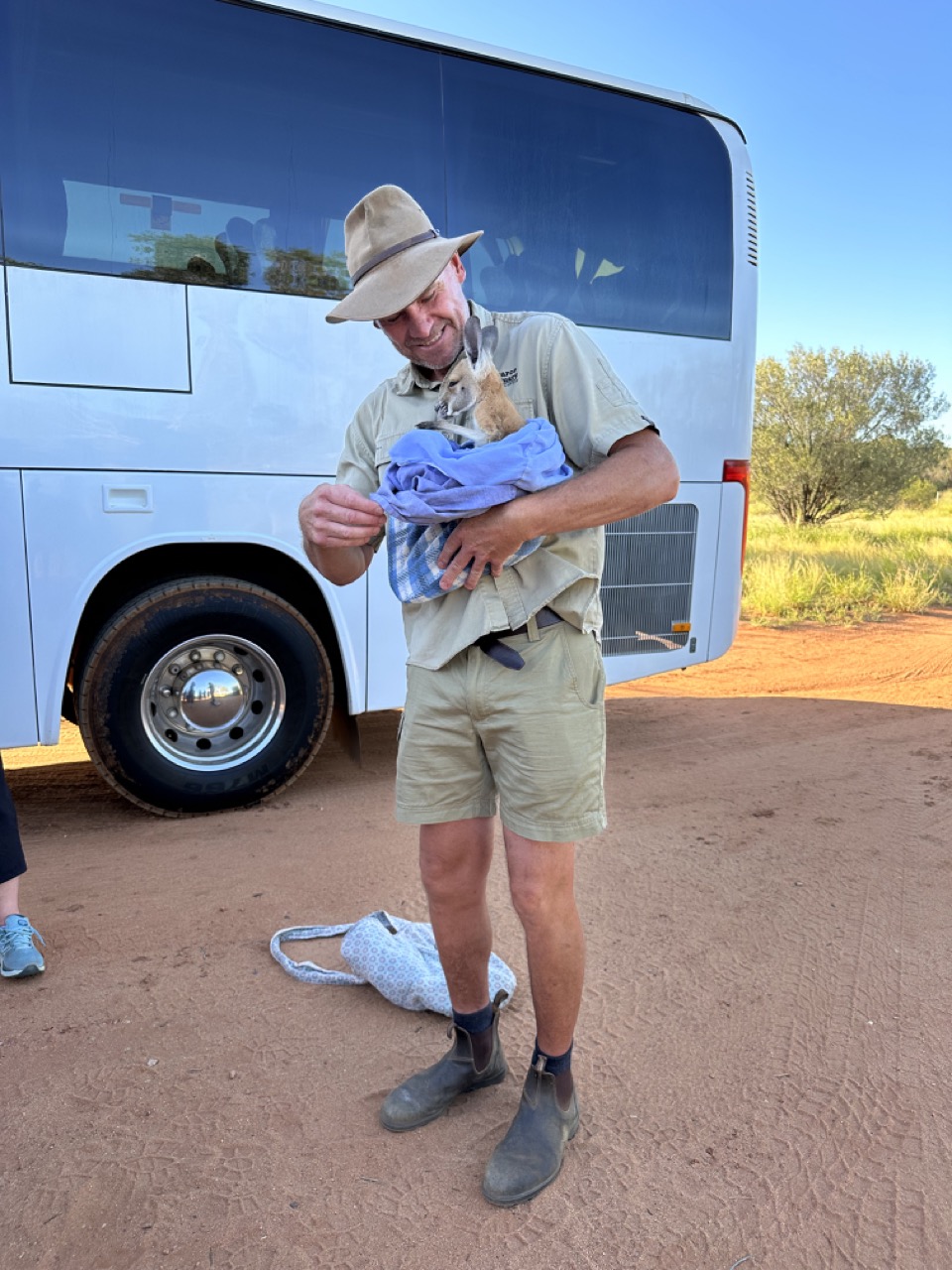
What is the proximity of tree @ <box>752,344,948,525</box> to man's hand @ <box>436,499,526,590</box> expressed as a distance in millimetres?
20286

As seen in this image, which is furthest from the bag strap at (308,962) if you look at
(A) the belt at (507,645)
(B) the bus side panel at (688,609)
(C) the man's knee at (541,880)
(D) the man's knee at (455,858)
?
(B) the bus side panel at (688,609)

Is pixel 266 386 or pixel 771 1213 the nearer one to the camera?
pixel 771 1213

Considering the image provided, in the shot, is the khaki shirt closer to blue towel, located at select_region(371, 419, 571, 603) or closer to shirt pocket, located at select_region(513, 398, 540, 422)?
shirt pocket, located at select_region(513, 398, 540, 422)

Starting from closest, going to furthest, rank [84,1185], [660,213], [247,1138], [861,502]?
[84,1185] < [247,1138] < [660,213] < [861,502]

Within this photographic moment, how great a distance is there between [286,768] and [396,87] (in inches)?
125

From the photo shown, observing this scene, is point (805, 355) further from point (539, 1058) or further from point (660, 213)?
point (539, 1058)

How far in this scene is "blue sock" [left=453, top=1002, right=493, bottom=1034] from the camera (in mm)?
2449

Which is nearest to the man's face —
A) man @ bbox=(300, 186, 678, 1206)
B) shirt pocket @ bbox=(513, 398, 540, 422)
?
man @ bbox=(300, 186, 678, 1206)

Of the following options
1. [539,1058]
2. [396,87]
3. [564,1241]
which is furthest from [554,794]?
[396,87]

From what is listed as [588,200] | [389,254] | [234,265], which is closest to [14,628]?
[234,265]

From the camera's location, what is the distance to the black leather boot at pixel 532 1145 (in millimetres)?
2129

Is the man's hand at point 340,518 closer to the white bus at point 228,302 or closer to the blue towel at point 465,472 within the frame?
the blue towel at point 465,472

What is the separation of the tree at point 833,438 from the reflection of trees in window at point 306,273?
1788 centimetres

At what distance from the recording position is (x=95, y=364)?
407 cm
